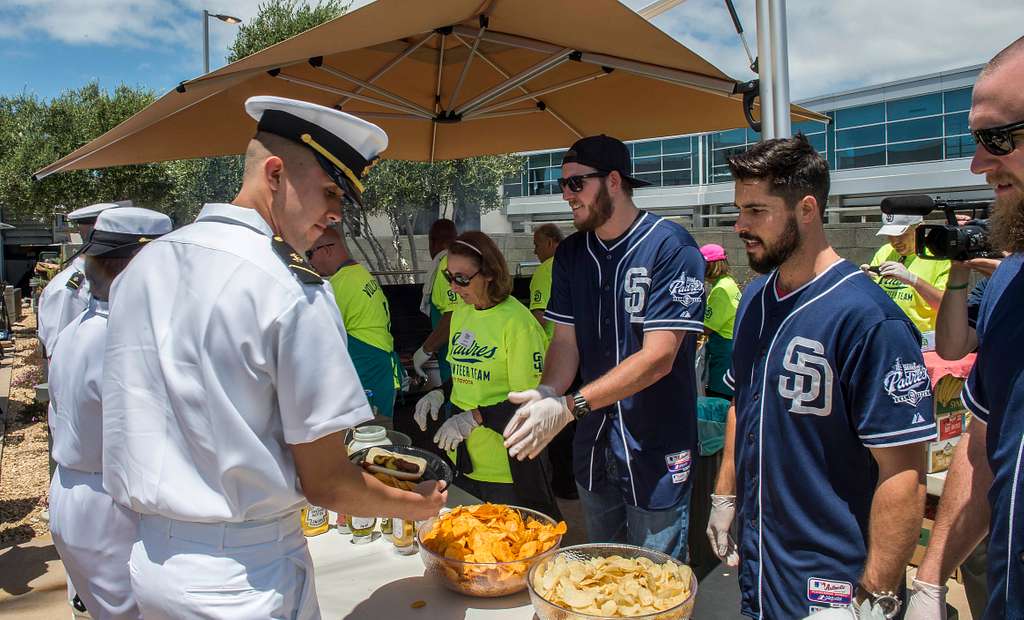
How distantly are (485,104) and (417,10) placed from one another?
6.91ft

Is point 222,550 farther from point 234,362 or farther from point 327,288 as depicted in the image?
point 327,288

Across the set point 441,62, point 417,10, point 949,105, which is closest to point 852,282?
point 417,10

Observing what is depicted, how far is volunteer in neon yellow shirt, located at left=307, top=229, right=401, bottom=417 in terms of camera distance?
4.15 metres

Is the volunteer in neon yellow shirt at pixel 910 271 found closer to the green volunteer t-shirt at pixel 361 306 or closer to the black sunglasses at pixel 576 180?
the black sunglasses at pixel 576 180

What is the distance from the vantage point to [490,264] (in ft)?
10.6

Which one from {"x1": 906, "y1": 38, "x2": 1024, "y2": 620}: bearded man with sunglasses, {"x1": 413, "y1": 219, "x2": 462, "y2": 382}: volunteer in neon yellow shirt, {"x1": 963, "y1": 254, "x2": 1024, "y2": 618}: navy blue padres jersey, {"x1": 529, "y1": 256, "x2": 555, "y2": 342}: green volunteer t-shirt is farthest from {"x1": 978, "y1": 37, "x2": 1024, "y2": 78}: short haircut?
{"x1": 529, "y1": 256, "x2": 555, "y2": 342}: green volunteer t-shirt

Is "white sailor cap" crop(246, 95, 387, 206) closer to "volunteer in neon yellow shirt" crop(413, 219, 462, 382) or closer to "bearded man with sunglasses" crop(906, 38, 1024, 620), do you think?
Answer: "bearded man with sunglasses" crop(906, 38, 1024, 620)

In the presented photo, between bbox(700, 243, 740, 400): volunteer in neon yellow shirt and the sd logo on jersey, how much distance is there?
133 inches

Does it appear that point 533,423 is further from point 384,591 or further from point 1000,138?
point 1000,138

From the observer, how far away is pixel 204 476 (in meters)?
1.37

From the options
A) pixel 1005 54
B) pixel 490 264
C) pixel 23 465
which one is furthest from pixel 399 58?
pixel 23 465

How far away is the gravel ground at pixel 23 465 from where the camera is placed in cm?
541

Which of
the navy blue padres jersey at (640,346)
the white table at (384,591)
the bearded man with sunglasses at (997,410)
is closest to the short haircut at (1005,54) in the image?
the bearded man with sunglasses at (997,410)

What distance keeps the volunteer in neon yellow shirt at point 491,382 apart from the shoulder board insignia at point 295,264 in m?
1.60
